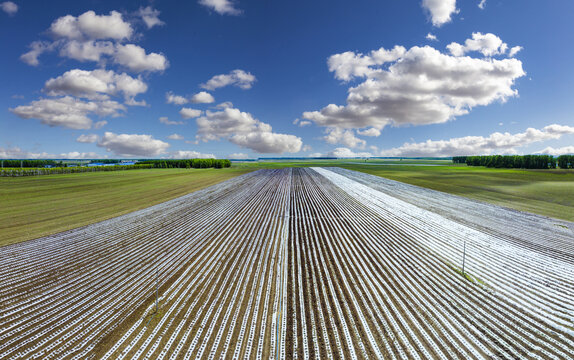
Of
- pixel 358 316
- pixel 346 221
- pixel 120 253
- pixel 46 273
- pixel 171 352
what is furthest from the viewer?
pixel 346 221

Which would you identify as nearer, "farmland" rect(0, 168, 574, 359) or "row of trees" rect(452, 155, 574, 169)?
"farmland" rect(0, 168, 574, 359)

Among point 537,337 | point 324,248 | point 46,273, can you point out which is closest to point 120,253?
point 46,273

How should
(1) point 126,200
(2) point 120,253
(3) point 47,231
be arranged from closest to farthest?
(2) point 120,253, (3) point 47,231, (1) point 126,200

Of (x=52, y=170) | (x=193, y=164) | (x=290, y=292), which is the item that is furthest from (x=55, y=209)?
(x=193, y=164)

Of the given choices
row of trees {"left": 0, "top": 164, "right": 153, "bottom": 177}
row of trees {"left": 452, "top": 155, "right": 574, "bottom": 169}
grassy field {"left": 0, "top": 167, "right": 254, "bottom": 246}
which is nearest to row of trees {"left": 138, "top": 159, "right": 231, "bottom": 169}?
row of trees {"left": 0, "top": 164, "right": 153, "bottom": 177}

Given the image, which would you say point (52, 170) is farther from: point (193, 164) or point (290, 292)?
point (290, 292)

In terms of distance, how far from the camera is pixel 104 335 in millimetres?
8117

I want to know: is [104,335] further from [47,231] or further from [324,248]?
[47,231]

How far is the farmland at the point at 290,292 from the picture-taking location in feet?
25.5

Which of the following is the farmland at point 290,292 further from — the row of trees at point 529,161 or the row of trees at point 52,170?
the row of trees at point 529,161

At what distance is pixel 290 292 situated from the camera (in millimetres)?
10523

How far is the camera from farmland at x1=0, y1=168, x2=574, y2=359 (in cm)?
779

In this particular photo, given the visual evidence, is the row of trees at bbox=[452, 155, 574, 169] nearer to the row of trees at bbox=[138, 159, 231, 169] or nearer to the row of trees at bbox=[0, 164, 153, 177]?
the row of trees at bbox=[138, 159, 231, 169]

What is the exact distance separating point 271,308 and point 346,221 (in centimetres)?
1336
